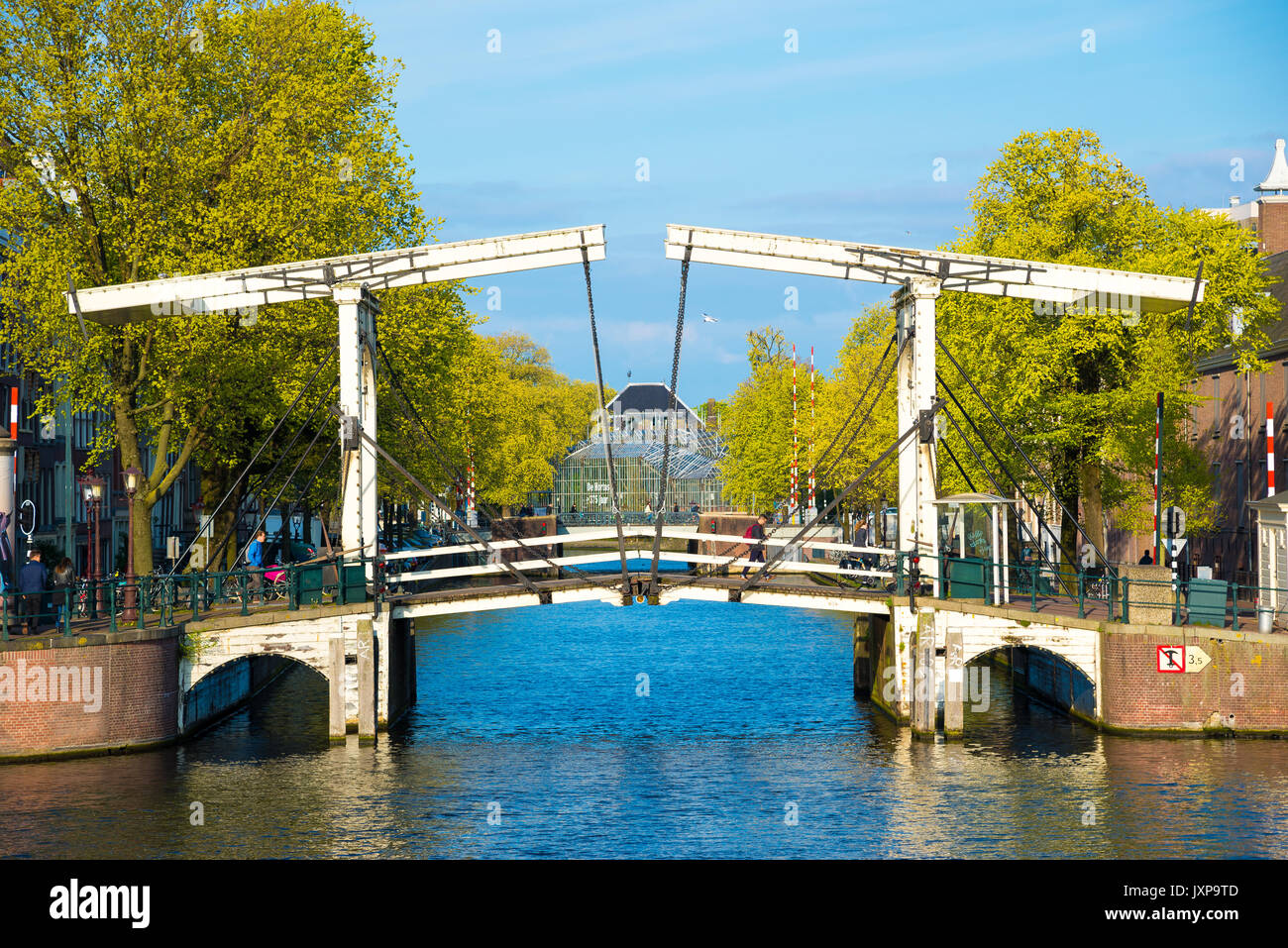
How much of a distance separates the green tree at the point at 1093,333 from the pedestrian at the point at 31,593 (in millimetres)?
21459

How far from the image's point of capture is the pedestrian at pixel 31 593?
24.4m

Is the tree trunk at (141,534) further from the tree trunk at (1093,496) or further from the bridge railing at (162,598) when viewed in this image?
the tree trunk at (1093,496)

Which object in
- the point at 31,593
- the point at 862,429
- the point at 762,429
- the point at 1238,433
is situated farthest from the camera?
the point at 762,429

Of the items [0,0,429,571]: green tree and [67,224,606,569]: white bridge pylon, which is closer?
[67,224,606,569]: white bridge pylon

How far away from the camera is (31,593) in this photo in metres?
23.7

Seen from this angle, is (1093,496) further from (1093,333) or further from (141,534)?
(141,534)

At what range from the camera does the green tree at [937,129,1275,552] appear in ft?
112

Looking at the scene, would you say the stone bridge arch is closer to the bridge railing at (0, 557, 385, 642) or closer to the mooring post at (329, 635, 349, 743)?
the mooring post at (329, 635, 349, 743)

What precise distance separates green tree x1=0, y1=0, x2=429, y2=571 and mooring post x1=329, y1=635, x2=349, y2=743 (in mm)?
6974

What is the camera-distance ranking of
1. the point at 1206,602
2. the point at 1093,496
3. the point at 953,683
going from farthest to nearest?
the point at 1093,496
the point at 953,683
the point at 1206,602

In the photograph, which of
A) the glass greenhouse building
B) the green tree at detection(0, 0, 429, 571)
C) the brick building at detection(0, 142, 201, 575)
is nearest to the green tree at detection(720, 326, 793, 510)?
the glass greenhouse building

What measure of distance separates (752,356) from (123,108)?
61.9 m

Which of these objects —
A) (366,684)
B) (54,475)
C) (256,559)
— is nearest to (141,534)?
(256,559)

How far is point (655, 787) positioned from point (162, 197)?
17.4 meters
